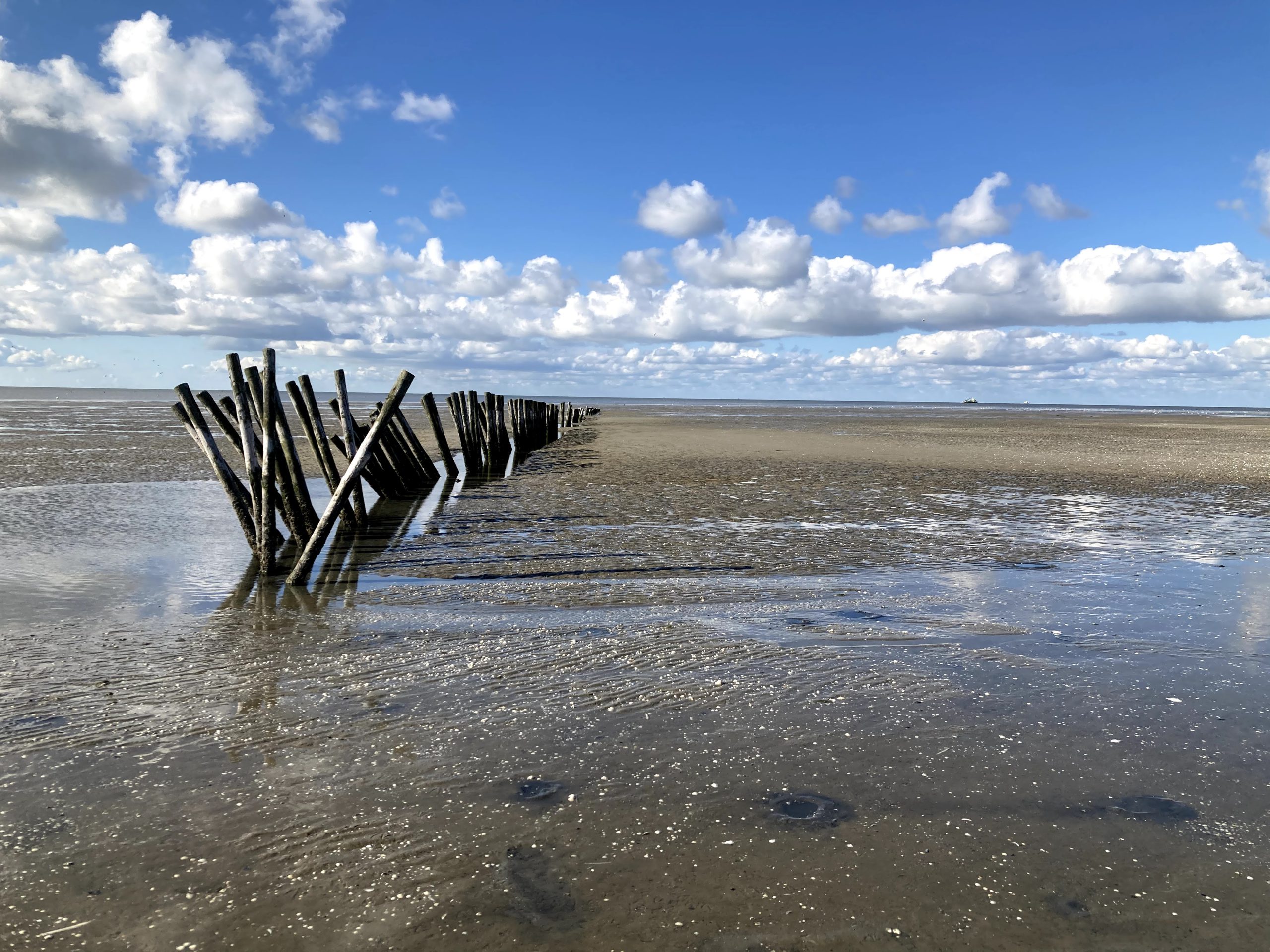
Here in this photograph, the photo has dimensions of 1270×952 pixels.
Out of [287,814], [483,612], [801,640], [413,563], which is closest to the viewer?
[287,814]

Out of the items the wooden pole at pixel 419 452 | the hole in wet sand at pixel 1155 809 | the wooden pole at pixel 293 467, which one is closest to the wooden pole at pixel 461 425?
the wooden pole at pixel 419 452

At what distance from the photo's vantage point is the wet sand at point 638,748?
2729mm

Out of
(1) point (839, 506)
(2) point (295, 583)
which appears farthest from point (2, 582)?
(1) point (839, 506)

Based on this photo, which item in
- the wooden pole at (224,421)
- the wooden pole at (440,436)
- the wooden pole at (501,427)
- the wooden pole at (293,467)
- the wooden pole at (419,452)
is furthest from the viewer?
the wooden pole at (501,427)

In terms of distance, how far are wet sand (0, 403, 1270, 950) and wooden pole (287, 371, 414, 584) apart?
52 cm

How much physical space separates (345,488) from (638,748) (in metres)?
5.56

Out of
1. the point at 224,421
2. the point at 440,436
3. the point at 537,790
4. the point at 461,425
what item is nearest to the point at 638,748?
the point at 537,790

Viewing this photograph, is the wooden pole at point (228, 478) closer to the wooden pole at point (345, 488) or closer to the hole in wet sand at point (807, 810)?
the wooden pole at point (345, 488)

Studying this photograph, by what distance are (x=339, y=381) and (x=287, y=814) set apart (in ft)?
32.3

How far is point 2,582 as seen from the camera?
718 centimetres

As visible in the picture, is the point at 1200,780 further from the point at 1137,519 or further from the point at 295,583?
the point at 1137,519

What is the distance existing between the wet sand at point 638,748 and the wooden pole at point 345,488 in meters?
0.52

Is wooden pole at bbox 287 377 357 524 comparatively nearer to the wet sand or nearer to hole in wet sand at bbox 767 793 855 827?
the wet sand

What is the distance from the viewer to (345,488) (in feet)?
27.9
